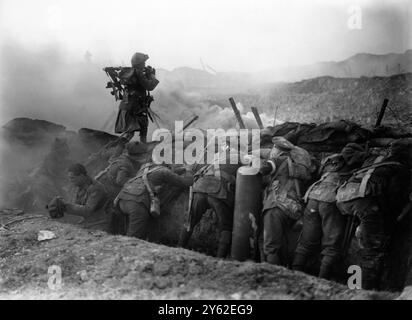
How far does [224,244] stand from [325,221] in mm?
1593

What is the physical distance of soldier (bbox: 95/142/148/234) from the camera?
1010 centimetres

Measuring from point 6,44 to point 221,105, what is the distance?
199 inches

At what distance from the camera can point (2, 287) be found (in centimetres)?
825

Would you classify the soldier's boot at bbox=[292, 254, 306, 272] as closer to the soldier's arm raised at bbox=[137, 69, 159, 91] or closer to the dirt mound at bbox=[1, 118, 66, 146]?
the soldier's arm raised at bbox=[137, 69, 159, 91]

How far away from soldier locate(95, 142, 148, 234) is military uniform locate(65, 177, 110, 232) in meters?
0.12

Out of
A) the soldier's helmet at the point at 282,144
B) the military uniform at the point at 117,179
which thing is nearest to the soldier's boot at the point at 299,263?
the soldier's helmet at the point at 282,144

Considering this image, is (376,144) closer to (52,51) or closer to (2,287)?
(2,287)

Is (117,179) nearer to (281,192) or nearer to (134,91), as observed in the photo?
(134,91)

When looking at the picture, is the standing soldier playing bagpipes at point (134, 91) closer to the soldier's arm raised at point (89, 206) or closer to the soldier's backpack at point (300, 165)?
the soldier's arm raised at point (89, 206)

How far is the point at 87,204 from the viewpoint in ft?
32.9

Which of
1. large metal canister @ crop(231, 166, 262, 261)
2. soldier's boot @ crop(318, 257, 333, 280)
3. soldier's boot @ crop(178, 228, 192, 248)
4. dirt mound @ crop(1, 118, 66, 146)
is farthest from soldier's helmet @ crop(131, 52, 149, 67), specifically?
soldier's boot @ crop(318, 257, 333, 280)
